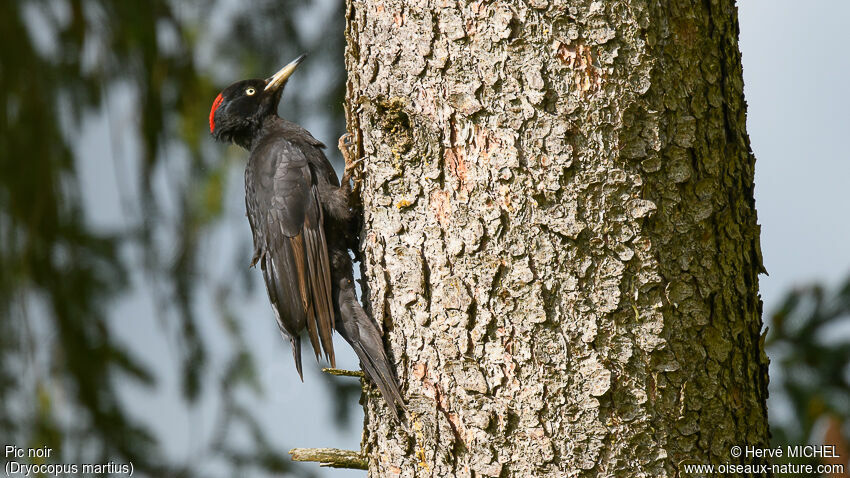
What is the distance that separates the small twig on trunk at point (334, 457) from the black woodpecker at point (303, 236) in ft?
1.08

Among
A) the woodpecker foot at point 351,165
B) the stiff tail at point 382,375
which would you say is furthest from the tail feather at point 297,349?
the stiff tail at point 382,375

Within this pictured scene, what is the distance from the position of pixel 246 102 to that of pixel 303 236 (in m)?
1.03

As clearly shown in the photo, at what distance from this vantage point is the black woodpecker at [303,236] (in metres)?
2.68

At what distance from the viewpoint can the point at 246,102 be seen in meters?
3.56

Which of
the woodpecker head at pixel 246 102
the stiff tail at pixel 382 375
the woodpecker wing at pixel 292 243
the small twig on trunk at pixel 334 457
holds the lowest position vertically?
the small twig on trunk at pixel 334 457

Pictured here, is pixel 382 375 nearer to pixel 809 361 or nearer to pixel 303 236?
pixel 303 236

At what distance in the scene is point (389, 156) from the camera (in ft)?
6.88

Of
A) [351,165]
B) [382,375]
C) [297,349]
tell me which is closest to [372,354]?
[382,375]

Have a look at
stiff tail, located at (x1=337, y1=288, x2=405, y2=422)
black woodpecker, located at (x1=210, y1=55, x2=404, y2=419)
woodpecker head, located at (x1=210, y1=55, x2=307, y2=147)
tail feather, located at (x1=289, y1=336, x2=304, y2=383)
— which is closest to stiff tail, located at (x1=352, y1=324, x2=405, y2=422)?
stiff tail, located at (x1=337, y1=288, x2=405, y2=422)

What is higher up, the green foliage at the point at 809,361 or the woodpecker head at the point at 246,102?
the woodpecker head at the point at 246,102

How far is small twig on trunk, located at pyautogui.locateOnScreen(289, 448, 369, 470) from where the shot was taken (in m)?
2.14

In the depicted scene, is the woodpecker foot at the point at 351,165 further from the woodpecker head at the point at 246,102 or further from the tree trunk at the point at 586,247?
the woodpecker head at the point at 246,102

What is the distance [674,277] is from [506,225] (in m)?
0.44

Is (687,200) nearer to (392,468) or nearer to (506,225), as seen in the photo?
(506,225)
